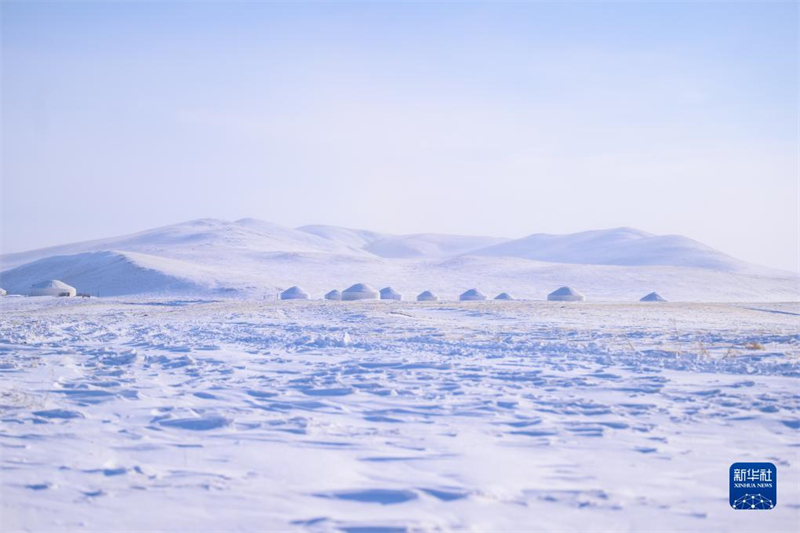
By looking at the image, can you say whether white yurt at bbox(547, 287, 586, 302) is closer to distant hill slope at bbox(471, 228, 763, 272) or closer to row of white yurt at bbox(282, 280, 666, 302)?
row of white yurt at bbox(282, 280, 666, 302)

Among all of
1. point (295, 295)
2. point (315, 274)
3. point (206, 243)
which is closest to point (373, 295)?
point (295, 295)

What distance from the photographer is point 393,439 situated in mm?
6785

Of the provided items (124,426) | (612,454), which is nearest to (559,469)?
(612,454)

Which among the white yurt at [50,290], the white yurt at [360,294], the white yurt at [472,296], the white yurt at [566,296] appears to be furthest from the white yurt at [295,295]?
the white yurt at [566,296]

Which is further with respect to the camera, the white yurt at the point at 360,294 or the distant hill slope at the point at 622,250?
the distant hill slope at the point at 622,250

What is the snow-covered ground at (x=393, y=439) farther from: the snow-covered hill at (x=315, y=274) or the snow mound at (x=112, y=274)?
the snow mound at (x=112, y=274)

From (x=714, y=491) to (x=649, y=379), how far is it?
420 centimetres

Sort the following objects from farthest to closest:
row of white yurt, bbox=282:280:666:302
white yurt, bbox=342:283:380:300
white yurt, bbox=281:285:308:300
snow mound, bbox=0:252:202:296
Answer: snow mound, bbox=0:252:202:296
white yurt, bbox=281:285:308:300
row of white yurt, bbox=282:280:666:302
white yurt, bbox=342:283:380:300

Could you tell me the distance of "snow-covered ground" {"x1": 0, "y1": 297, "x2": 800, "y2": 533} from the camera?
5.09 metres

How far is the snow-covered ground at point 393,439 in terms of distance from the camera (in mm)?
5094

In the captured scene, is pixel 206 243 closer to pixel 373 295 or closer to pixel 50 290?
pixel 50 290

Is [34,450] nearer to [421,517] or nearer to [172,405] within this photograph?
[172,405]

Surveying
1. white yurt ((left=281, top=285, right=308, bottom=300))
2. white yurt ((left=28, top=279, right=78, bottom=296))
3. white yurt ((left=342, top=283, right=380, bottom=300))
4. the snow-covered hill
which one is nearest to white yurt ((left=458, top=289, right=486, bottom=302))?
white yurt ((left=342, top=283, right=380, bottom=300))

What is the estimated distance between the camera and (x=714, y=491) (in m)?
5.47
